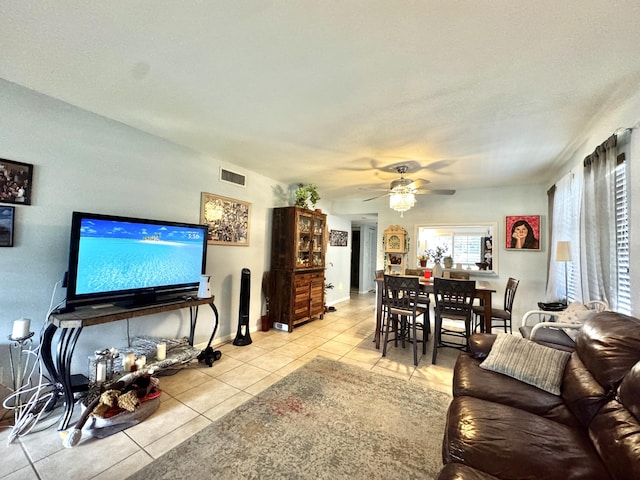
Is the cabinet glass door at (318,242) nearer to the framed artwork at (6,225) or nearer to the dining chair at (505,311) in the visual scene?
the dining chair at (505,311)

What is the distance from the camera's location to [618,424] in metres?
1.20

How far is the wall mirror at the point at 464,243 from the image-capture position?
4797mm

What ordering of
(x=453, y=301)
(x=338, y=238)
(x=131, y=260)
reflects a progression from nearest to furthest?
(x=131, y=260), (x=453, y=301), (x=338, y=238)

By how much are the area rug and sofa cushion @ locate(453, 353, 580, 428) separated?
47 cm

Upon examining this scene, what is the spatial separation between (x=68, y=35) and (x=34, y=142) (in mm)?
1124

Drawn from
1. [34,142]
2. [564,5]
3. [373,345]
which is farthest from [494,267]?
[34,142]

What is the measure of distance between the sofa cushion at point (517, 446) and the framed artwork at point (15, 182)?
3.26 metres

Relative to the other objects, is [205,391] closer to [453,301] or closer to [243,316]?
[243,316]

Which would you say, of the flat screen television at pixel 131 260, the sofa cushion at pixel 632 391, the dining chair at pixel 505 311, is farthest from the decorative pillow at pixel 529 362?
the flat screen television at pixel 131 260

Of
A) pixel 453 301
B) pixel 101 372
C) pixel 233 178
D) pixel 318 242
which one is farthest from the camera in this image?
pixel 318 242

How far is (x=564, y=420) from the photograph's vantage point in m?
1.49

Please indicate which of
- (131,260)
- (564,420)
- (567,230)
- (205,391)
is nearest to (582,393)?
(564,420)

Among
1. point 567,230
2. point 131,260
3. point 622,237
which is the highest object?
point 567,230

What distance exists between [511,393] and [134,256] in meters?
3.08
